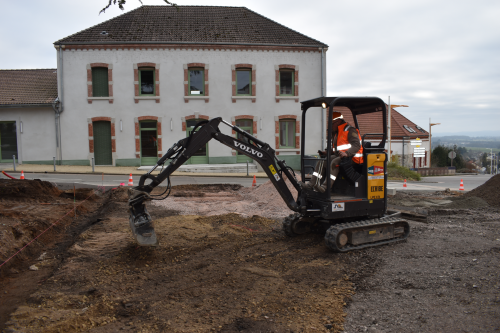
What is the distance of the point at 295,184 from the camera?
6.90 m

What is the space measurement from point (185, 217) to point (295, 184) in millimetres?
3325

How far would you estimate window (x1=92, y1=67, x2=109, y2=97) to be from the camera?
22.6 meters

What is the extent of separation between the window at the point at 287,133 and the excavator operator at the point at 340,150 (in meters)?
18.1

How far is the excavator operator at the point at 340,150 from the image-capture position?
6.18 metres

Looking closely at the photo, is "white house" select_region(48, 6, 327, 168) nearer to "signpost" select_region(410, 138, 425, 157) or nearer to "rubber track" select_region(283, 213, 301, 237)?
"signpost" select_region(410, 138, 425, 157)

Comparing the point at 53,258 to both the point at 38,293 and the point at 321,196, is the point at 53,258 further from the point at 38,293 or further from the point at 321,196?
the point at 321,196

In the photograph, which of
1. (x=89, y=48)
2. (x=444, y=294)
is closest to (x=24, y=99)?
(x=89, y=48)

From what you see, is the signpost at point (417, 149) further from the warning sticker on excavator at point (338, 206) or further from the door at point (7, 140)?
the door at point (7, 140)

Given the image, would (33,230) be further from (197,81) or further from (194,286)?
(197,81)

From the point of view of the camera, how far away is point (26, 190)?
36.1 ft

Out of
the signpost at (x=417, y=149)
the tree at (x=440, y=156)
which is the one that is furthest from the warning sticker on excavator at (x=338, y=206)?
the tree at (x=440, y=156)

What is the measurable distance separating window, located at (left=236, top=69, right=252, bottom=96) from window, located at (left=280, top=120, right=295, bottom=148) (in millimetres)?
3056

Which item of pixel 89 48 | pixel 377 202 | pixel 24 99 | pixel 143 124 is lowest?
pixel 377 202

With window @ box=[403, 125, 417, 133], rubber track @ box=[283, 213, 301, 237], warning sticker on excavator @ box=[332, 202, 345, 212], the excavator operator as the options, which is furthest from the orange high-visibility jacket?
Result: window @ box=[403, 125, 417, 133]
